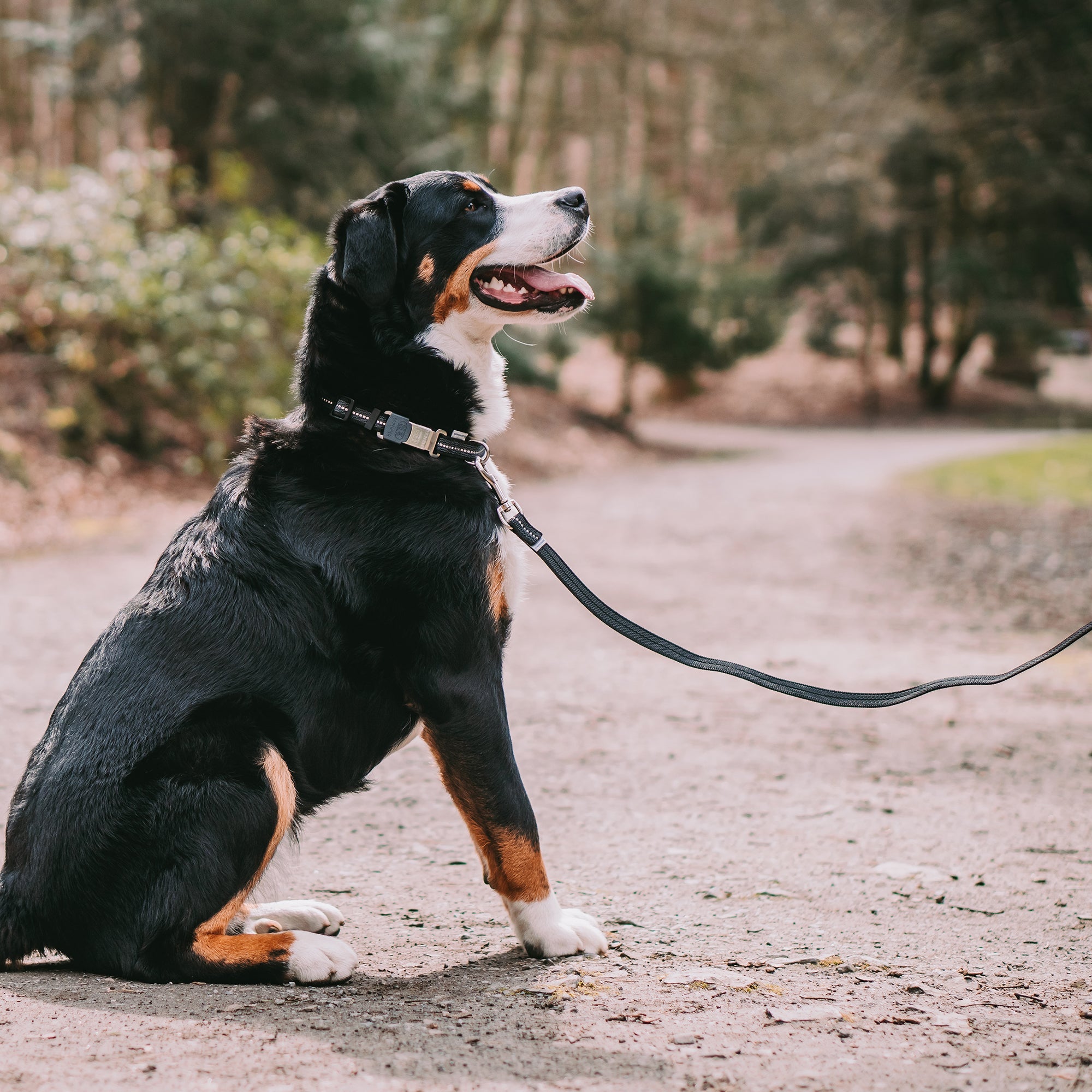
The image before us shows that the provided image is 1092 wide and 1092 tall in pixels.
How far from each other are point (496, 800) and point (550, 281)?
164 cm

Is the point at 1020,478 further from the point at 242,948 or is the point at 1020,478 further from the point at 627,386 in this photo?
the point at 242,948

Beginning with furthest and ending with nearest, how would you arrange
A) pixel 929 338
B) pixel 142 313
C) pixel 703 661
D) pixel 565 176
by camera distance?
pixel 565 176 < pixel 929 338 < pixel 142 313 < pixel 703 661

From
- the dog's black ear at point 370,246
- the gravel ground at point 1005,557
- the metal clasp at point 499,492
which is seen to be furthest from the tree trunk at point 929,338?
the metal clasp at point 499,492

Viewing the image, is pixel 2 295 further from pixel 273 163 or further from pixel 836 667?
pixel 836 667

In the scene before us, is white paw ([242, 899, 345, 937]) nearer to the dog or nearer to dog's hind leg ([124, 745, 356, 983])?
the dog

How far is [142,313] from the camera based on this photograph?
11859mm

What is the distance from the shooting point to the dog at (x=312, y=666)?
9.29 feet

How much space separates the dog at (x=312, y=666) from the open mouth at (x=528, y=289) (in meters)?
0.01

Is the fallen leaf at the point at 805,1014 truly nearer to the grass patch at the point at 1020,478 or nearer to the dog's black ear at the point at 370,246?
the dog's black ear at the point at 370,246

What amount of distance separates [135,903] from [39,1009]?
0.98ft

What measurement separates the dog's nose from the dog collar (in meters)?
0.91

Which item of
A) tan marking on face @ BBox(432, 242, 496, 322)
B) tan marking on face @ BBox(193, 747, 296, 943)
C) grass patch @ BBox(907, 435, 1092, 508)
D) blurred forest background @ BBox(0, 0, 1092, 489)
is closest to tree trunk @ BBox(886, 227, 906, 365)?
blurred forest background @ BBox(0, 0, 1092, 489)

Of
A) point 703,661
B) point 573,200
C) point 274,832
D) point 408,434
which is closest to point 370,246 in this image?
point 408,434

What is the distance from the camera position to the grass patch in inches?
550
